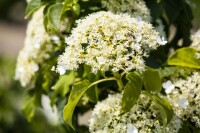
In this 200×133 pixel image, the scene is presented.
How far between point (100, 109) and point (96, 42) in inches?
12.2

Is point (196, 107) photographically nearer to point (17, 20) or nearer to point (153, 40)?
point (153, 40)

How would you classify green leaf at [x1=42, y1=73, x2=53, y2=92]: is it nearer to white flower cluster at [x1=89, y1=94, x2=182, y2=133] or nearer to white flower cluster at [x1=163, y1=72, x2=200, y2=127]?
white flower cluster at [x1=89, y1=94, x2=182, y2=133]

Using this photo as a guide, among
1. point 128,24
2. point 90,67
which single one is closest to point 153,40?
point 128,24

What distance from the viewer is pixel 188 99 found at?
1.89 metres

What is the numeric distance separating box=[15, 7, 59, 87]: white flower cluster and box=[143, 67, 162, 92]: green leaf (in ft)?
1.91

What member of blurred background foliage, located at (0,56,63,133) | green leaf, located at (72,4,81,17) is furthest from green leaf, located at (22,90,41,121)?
blurred background foliage, located at (0,56,63,133)

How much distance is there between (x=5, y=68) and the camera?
17.6ft

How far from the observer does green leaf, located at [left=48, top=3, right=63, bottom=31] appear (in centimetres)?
196

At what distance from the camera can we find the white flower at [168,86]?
1.92 m

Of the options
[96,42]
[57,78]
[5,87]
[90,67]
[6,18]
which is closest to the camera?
[96,42]

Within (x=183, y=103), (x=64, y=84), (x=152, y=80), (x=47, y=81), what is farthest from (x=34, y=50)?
(x=183, y=103)

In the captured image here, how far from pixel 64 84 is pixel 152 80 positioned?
0.46 meters

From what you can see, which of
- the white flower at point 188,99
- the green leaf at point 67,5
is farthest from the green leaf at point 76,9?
the white flower at point 188,99

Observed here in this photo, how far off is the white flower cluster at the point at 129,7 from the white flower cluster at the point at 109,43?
205mm
